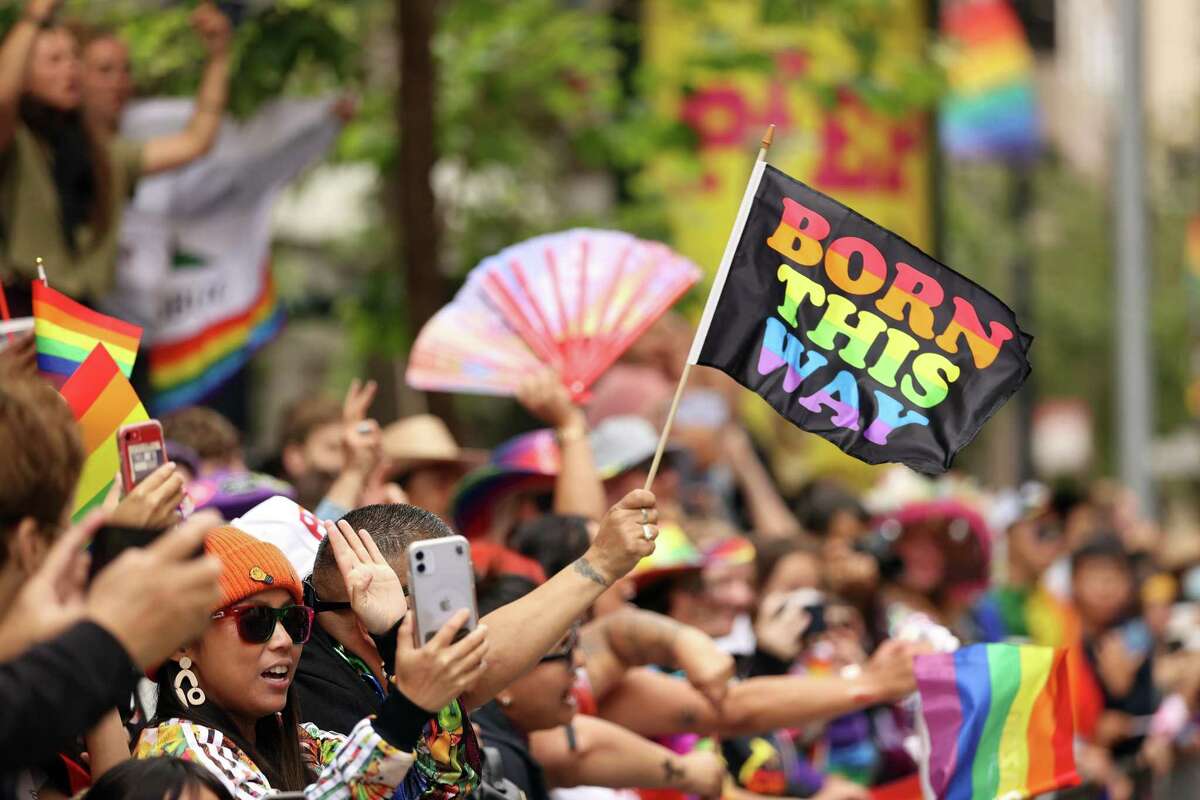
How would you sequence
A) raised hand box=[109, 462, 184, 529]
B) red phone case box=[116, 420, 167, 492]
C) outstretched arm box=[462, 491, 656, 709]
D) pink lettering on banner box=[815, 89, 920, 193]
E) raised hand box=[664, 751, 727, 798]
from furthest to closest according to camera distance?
pink lettering on banner box=[815, 89, 920, 193] → raised hand box=[664, 751, 727, 798] → outstretched arm box=[462, 491, 656, 709] → red phone case box=[116, 420, 167, 492] → raised hand box=[109, 462, 184, 529]

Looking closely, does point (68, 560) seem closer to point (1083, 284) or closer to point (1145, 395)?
point (1145, 395)

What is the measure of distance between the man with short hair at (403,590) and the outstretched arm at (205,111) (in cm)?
396

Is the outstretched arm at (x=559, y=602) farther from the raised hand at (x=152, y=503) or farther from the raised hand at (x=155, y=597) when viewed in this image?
the raised hand at (x=155, y=597)

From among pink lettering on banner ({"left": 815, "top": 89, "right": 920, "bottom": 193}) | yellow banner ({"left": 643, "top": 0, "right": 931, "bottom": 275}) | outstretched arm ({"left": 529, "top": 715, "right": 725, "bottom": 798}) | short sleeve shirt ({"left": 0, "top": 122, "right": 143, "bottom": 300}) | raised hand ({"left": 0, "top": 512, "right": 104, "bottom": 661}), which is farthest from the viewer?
pink lettering on banner ({"left": 815, "top": 89, "right": 920, "bottom": 193})

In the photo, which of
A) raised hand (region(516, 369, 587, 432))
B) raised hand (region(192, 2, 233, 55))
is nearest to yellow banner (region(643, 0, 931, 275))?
raised hand (region(192, 2, 233, 55))

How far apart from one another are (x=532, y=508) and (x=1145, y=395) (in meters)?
9.73

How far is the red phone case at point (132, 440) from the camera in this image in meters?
4.08

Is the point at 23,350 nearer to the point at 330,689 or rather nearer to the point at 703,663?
the point at 330,689

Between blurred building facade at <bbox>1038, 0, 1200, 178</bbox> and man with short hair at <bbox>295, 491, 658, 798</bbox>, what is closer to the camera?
man with short hair at <bbox>295, 491, 658, 798</bbox>

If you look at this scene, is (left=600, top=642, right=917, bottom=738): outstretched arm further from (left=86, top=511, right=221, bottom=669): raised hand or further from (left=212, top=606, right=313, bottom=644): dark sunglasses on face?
(left=86, top=511, right=221, bottom=669): raised hand

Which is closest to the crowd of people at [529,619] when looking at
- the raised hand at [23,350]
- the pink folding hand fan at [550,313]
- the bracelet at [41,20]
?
the pink folding hand fan at [550,313]

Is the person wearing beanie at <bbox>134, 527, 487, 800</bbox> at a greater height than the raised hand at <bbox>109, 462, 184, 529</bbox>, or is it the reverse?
the raised hand at <bbox>109, 462, 184, 529</bbox>

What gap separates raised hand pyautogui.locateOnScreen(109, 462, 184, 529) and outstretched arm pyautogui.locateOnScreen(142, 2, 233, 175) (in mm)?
4592

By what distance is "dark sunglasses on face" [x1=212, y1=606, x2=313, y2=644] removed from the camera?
412 cm
